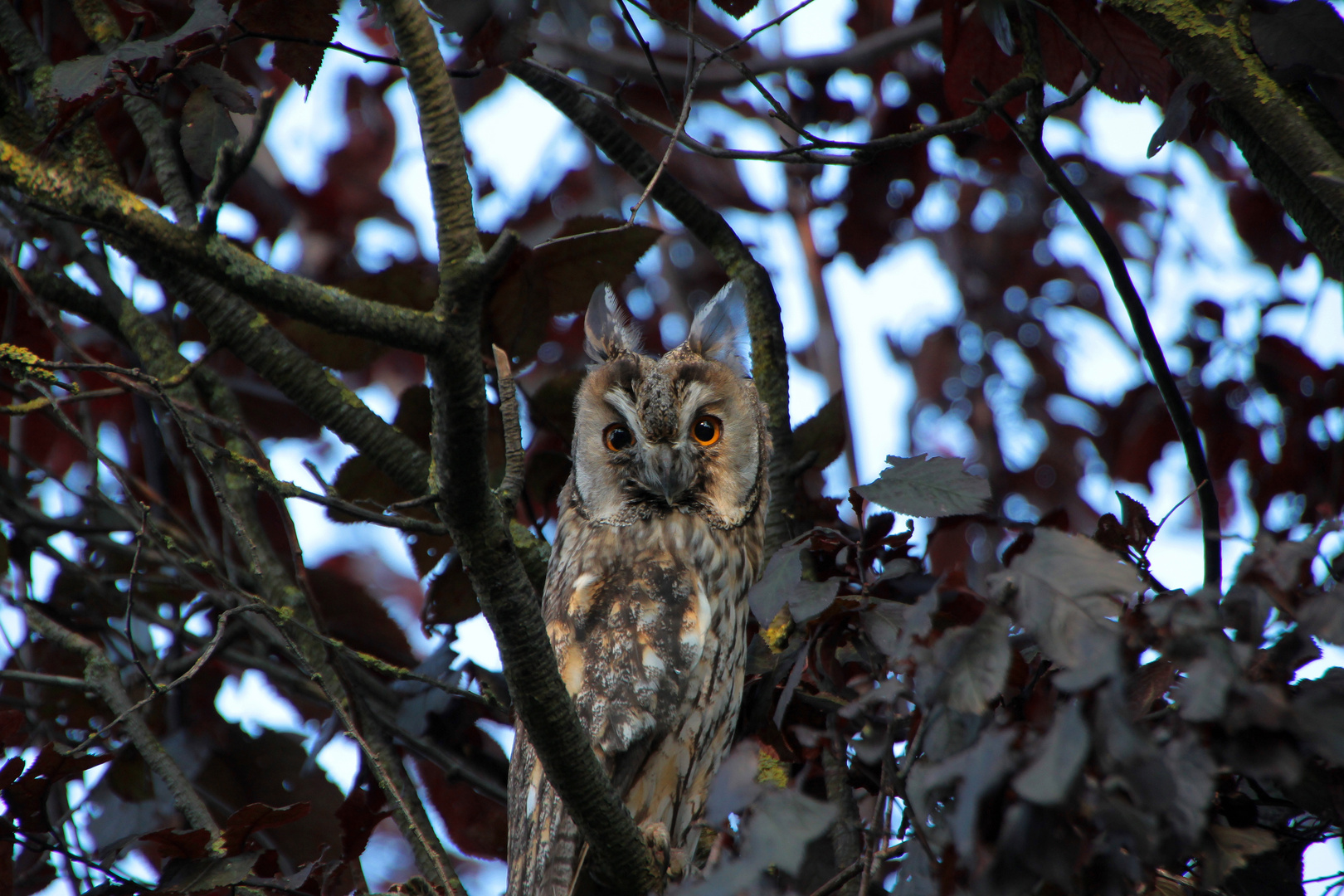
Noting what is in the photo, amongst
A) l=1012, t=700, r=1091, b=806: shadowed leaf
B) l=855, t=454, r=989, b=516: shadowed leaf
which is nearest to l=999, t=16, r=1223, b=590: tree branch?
l=855, t=454, r=989, b=516: shadowed leaf

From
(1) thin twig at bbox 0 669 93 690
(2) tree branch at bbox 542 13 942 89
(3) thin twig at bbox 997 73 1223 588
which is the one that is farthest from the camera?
(2) tree branch at bbox 542 13 942 89

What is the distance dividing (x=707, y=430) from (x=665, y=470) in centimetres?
21

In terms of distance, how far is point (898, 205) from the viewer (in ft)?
11.4

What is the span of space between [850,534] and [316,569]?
1.59m

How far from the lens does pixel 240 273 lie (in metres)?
1.27

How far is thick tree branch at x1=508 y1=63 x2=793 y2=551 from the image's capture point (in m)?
2.81

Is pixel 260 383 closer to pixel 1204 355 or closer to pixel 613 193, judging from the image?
pixel 613 193

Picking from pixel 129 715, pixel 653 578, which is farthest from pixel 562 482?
pixel 129 715

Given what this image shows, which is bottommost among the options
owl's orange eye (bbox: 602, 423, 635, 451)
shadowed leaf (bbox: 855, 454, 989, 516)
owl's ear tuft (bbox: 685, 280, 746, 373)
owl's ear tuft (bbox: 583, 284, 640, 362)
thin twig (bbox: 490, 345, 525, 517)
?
shadowed leaf (bbox: 855, 454, 989, 516)

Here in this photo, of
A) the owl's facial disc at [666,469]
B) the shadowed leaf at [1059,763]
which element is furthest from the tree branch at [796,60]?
the shadowed leaf at [1059,763]

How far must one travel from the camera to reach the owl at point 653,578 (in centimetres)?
236

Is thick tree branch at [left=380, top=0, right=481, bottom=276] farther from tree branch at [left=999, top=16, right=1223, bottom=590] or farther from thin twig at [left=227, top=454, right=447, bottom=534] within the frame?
tree branch at [left=999, top=16, right=1223, bottom=590]

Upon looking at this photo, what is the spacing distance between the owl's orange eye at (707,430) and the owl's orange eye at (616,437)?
0.19 m

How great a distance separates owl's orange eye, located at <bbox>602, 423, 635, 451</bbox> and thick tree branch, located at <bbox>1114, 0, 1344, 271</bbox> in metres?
1.53
